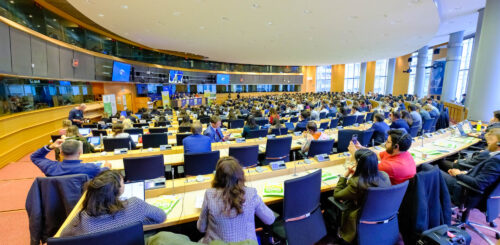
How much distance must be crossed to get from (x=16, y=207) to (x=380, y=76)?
2963cm

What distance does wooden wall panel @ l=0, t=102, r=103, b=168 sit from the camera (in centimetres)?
577

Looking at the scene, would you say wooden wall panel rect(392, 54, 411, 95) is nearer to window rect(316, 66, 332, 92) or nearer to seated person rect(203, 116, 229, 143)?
window rect(316, 66, 332, 92)

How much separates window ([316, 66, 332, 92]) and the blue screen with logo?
25702 millimetres

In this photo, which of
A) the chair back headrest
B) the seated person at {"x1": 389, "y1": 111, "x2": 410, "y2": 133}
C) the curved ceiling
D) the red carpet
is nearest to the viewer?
the chair back headrest

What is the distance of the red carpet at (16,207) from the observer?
3008mm

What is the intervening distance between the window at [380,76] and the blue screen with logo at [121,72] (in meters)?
24.7

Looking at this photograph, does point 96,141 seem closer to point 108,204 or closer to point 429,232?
point 108,204

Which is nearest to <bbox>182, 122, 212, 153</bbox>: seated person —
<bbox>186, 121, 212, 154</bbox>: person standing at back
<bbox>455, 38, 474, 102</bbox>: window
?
<bbox>186, 121, 212, 154</bbox>: person standing at back

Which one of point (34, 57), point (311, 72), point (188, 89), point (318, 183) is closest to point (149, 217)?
point (318, 183)

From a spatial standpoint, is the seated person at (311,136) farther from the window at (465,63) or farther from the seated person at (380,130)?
the window at (465,63)

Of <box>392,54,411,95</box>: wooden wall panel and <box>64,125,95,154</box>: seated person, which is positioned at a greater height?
<box>392,54,411,95</box>: wooden wall panel

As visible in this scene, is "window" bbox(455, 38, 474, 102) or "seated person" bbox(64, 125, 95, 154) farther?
"window" bbox(455, 38, 474, 102)

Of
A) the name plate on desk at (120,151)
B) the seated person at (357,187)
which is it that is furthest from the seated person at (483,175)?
the name plate on desk at (120,151)

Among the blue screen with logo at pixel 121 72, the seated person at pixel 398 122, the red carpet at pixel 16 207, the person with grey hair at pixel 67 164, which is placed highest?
the blue screen with logo at pixel 121 72
